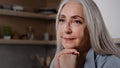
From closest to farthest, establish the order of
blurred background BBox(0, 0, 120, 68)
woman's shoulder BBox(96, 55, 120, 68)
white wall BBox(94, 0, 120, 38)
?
woman's shoulder BBox(96, 55, 120, 68)
white wall BBox(94, 0, 120, 38)
blurred background BBox(0, 0, 120, 68)

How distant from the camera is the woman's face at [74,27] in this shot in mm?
1021

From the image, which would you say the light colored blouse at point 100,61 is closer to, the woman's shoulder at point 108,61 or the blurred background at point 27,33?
the woman's shoulder at point 108,61

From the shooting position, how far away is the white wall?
169cm

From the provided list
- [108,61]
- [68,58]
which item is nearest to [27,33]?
[68,58]

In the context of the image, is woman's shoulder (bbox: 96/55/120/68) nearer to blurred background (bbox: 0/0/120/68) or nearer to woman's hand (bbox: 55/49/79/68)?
woman's hand (bbox: 55/49/79/68)

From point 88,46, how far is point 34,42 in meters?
1.48

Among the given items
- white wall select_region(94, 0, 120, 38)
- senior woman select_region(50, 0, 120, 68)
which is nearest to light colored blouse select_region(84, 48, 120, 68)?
senior woman select_region(50, 0, 120, 68)

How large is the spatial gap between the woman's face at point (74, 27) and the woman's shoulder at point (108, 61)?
11 cm

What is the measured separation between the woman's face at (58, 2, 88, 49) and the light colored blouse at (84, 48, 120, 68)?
70 millimetres

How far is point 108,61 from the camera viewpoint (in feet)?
3.18

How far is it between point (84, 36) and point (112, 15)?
75cm

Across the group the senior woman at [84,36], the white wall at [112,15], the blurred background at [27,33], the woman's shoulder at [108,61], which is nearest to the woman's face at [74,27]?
the senior woman at [84,36]

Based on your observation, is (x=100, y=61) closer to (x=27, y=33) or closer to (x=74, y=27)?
(x=74, y=27)

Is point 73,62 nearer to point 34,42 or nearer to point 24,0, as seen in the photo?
point 34,42
